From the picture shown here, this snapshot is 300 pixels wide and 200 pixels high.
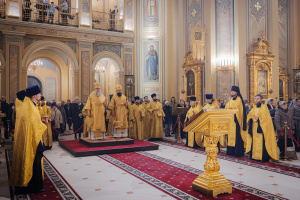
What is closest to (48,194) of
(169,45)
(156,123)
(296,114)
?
(156,123)

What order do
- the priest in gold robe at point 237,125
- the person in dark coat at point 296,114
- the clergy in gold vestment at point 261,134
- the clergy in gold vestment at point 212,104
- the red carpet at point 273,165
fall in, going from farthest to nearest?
1. the person in dark coat at point 296,114
2. the clergy in gold vestment at point 212,104
3. the priest in gold robe at point 237,125
4. the clergy in gold vestment at point 261,134
5. the red carpet at point 273,165

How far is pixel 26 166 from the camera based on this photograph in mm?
4594

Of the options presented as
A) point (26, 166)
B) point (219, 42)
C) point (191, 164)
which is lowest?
point (191, 164)

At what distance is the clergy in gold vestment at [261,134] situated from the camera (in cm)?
687

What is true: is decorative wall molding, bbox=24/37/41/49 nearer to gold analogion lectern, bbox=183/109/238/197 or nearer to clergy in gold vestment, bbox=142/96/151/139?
clergy in gold vestment, bbox=142/96/151/139

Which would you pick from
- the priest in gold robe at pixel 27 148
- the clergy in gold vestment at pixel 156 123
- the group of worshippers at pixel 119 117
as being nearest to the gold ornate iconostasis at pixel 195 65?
the group of worshippers at pixel 119 117

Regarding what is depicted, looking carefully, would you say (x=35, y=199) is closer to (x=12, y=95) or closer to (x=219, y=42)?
(x=12, y=95)

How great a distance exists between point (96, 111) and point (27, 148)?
433 centimetres

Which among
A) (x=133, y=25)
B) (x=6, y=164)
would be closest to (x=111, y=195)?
(x=6, y=164)

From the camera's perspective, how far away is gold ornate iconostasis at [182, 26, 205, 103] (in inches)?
576

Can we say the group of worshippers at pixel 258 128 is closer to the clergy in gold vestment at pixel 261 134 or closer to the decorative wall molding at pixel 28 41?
the clergy in gold vestment at pixel 261 134

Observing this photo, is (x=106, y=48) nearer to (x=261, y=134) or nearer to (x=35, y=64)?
(x=35, y=64)

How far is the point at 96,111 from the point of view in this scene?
891 cm

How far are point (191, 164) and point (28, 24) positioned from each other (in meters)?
11.6
